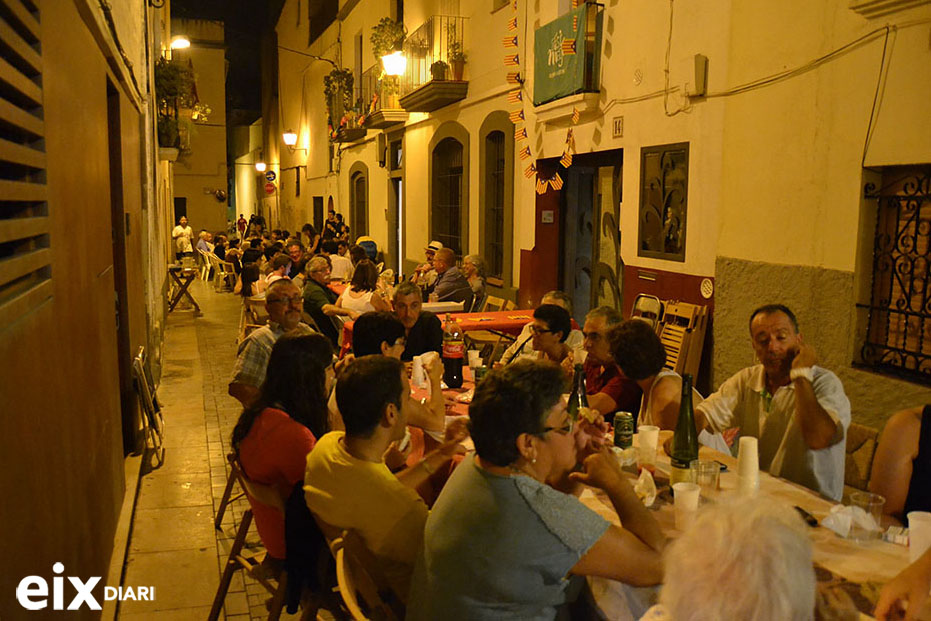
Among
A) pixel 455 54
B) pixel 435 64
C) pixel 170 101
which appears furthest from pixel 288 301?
pixel 170 101

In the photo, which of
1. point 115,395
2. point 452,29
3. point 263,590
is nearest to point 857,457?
point 263,590

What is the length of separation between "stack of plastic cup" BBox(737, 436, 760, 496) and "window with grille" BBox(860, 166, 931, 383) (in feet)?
8.03

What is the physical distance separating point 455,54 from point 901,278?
879 cm

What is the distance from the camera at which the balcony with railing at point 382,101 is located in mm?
15336

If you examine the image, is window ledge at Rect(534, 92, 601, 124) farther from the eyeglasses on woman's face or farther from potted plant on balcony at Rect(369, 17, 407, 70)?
potted plant on balcony at Rect(369, 17, 407, 70)

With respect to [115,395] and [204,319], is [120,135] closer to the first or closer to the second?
[115,395]

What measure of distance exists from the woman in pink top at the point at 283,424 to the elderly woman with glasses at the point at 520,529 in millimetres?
1140

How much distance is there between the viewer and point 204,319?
14852 millimetres

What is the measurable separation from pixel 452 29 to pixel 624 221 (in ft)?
19.0

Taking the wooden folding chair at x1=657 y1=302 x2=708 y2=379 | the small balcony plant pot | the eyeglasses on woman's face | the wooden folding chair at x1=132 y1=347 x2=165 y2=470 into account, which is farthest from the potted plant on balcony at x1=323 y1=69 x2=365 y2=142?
the eyeglasses on woman's face

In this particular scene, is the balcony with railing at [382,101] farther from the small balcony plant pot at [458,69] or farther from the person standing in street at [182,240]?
the person standing in street at [182,240]

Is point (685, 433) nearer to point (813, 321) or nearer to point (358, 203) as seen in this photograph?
point (813, 321)

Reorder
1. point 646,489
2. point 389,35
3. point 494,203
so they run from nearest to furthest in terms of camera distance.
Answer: point 646,489 < point 494,203 < point 389,35

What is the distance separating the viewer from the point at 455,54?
1243 centimetres
